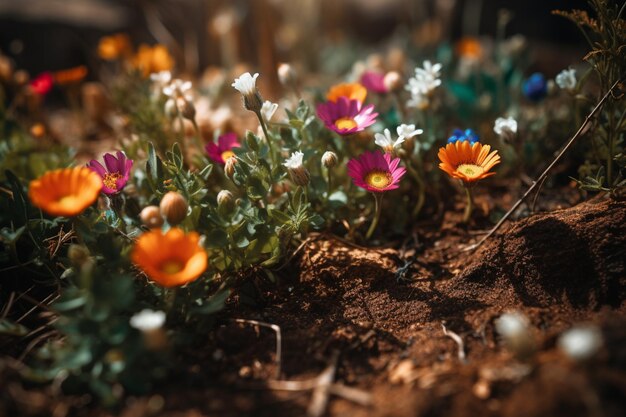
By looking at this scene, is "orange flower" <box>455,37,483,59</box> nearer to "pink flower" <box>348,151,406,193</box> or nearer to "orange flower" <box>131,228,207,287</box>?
"pink flower" <box>348,151,406,193</box>

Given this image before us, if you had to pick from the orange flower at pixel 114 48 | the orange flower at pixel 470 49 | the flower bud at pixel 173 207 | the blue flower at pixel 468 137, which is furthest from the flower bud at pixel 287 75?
the orange flower at pixel 470 49

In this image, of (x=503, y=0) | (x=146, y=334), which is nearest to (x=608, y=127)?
(x=146, y=334)

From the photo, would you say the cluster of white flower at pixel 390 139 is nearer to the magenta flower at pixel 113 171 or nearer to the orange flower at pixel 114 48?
the magenta flower at pixel 113 171

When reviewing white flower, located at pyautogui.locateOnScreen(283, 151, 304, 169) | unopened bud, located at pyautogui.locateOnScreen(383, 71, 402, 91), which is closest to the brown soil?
white flower, located at pyautogui.locateOnScreen(283, 151, 304, 169)

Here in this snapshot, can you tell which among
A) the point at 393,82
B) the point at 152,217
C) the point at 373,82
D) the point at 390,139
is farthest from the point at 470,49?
the point at 152,217

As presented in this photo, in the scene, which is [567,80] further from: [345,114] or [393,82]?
[345,114]

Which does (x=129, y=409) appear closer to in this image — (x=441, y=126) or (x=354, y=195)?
(x=354, y=195)
